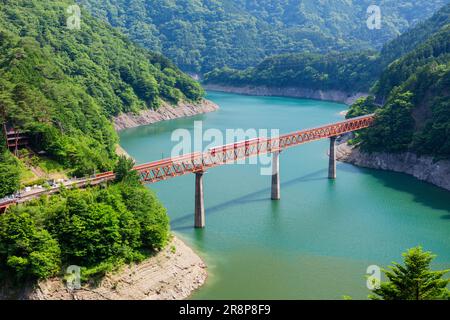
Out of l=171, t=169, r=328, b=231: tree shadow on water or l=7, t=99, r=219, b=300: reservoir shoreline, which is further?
l=171, t=169, r=328, b=231: tree shadow on water

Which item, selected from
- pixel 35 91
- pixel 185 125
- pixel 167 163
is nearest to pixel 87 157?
pixel 167 163

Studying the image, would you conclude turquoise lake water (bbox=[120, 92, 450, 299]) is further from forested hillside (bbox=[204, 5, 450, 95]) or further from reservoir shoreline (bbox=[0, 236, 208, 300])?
forested hillside (bbox=[204, 5, 450, 95])

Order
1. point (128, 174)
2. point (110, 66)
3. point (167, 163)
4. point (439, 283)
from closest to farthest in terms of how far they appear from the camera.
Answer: point (439, 283)
point (128, 174)
point (167, 163)
point (110, 66)

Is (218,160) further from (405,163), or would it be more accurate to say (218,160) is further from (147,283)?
(405,163)

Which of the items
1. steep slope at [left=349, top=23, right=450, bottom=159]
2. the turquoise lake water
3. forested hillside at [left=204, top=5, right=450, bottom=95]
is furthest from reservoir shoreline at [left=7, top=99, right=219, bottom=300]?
forested hillside at [left=204, top=5, right=450, bottom=95]

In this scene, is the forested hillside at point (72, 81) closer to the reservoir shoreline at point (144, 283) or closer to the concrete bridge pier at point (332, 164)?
the reservoir shoreline at point (144, 283)

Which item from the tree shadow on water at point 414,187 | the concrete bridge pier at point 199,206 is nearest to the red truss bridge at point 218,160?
the concrete bridge pier at point 199,206
